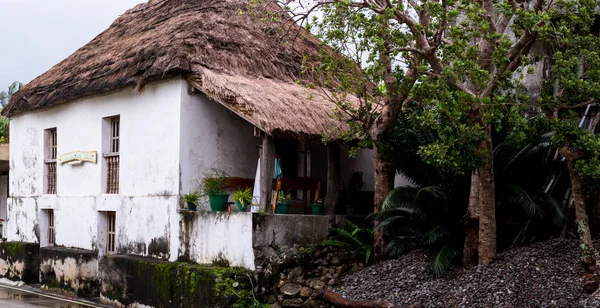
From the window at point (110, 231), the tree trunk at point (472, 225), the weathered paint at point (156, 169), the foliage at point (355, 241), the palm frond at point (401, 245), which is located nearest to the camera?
the tree trunk at point (472, 225)

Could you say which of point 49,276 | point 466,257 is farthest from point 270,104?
point 49,276

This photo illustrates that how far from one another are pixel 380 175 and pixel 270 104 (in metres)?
2.24

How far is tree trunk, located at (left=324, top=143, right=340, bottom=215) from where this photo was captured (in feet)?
42.4

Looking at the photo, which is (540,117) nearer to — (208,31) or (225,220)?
(225,220)

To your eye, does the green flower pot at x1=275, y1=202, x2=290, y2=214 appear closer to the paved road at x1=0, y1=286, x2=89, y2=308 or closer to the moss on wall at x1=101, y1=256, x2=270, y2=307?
the moss on wall at x1=101, y1=256, x2=270, y2=307

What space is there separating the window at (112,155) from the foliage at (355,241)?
16.2 feet

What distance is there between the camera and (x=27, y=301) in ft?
45.1

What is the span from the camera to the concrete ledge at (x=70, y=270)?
14180mm

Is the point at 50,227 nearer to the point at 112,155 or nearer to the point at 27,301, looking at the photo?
the point at 27,301

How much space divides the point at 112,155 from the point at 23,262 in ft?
12.8

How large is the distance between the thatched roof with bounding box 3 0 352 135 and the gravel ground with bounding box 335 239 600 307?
298 cm

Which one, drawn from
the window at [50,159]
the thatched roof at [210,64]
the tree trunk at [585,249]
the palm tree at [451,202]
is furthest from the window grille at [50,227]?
the tree trunk at [585,249]

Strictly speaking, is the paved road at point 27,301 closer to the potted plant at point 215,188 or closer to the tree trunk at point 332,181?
the potted plant at point 215,188

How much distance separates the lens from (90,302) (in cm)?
1366
